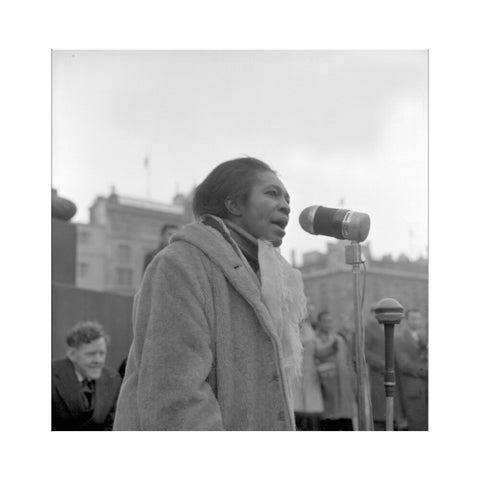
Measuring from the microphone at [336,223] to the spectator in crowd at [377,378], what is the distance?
2.44 feet

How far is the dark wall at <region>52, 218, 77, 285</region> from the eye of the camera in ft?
10.8

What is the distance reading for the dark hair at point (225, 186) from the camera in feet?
6.88

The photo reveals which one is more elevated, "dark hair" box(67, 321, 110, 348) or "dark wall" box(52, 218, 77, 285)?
"dark wall" box(52, 218, 77, 285)

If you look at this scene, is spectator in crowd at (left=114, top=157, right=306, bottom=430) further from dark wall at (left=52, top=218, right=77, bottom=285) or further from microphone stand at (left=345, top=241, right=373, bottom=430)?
dark wall at (left=52, top=218, right=77, bottom=285)

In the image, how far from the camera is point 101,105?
3283 mm

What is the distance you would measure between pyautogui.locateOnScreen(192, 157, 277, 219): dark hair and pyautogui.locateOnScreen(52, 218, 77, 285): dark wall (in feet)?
3.81

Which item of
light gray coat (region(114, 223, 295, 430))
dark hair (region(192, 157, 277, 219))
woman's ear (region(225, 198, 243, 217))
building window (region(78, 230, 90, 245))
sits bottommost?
light gray coat (region(114, 223, 295, 430))

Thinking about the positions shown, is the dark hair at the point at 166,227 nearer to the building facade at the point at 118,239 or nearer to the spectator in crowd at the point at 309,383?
the building facade at the point at 118,239

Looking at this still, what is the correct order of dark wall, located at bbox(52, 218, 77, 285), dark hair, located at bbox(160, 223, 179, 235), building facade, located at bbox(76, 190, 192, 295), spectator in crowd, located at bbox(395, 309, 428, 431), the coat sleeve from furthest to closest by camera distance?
dark hair, located at bbox(160, 223, 179, 235), building facade, located at bbox(76, 190, 192, 295), dark wall, located at bbox(52, 218, 77, 285), spectator in crowd, located at bbox(395, 309, 428, 431), the coat sleeve

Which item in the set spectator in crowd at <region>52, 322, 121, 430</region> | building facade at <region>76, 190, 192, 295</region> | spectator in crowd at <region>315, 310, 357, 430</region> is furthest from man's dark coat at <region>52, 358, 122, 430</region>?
spectator in crowd at <region>315, 310, 357, 430</region>

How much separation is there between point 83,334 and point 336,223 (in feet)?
6.20
